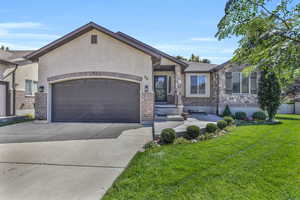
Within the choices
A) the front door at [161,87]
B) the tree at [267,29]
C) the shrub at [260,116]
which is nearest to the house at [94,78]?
the front door at [161,87]

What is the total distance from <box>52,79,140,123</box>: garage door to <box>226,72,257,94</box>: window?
807 cm

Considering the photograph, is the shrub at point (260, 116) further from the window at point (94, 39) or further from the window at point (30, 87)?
the window at point (30, 87)

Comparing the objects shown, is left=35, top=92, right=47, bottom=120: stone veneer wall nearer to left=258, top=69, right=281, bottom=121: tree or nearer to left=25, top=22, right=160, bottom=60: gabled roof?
left=25, top=22, right=160, bottom=60: gabled roof

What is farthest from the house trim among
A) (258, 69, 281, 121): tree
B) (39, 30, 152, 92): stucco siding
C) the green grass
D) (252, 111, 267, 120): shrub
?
(252, 111, 267, 120): shrub

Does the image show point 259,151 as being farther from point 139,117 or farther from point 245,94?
point 245,94

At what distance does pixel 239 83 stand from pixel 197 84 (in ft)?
10.8

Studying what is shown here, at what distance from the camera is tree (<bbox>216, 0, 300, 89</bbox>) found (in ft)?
9.86

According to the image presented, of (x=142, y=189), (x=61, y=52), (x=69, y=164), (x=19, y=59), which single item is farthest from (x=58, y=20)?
(x=142, y=189)

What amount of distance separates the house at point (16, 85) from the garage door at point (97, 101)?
499 cm

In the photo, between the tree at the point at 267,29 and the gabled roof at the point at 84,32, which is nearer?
the tree at the point at 267,29

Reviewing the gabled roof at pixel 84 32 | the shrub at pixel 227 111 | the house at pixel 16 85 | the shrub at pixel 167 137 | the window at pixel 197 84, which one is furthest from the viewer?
the window at pixel 197 84

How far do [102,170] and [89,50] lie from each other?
332 inches

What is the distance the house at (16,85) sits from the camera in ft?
42.0

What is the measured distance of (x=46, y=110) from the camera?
10781mm
